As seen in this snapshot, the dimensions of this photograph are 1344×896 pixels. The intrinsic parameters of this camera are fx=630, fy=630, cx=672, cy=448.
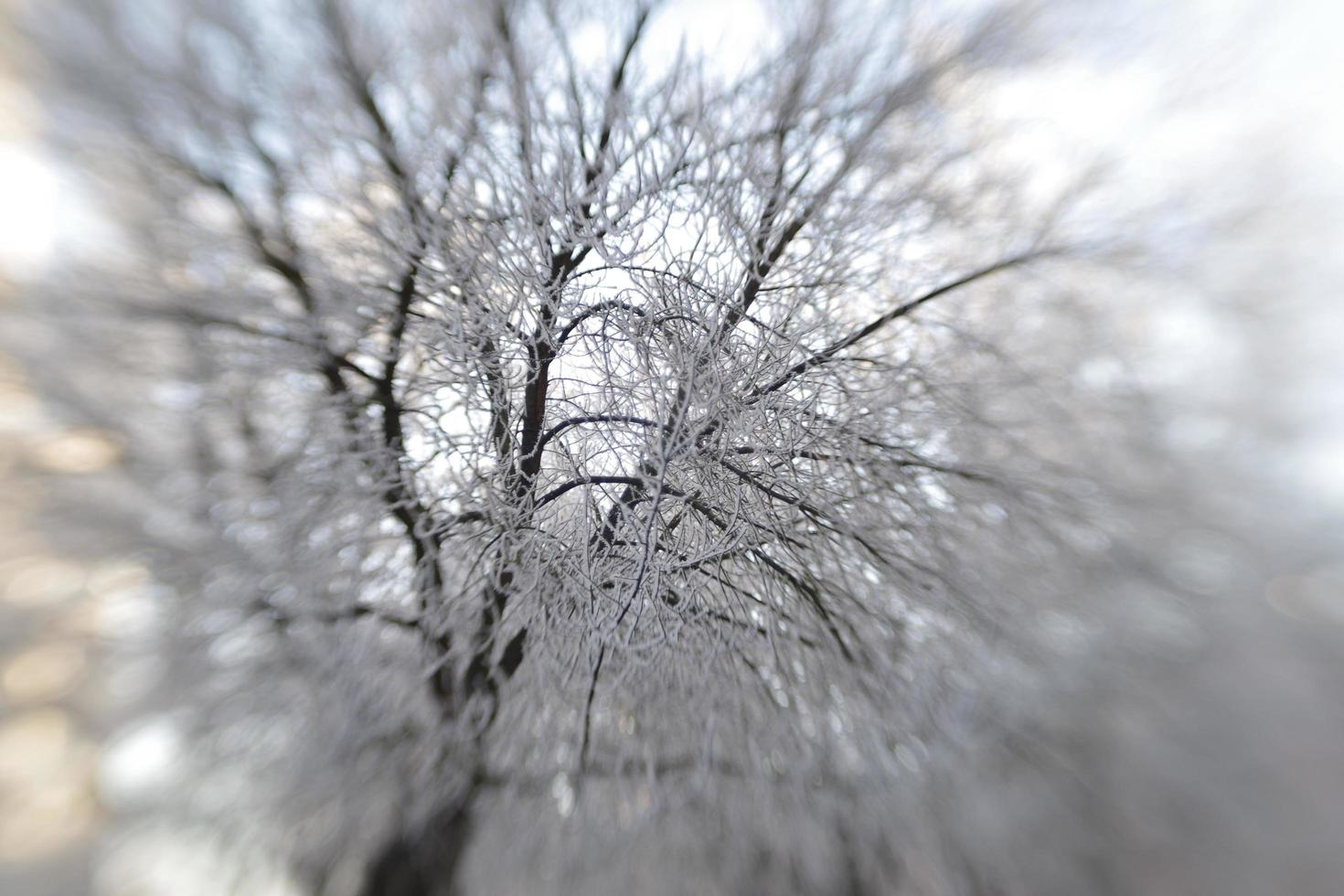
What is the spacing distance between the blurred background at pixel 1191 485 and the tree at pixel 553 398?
0.60ft

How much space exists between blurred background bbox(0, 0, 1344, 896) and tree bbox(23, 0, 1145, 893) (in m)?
0.18

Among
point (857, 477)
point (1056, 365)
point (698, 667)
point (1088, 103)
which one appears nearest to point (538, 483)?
point (698, 667)

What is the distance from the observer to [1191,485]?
1.43 metres

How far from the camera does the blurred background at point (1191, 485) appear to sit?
129 cm

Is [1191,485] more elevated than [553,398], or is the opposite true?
[553,398]

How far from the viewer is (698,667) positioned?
118 centimetres

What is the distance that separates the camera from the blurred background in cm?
129

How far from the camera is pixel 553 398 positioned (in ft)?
3.73

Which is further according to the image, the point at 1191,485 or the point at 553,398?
the point at 1191,485

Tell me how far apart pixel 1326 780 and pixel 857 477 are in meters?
1.14

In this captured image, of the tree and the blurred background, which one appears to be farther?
the blurred background

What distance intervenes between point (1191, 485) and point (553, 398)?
143cm

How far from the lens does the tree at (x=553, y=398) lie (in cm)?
112

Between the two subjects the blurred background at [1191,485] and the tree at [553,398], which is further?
the blurred background at [1191,485]
